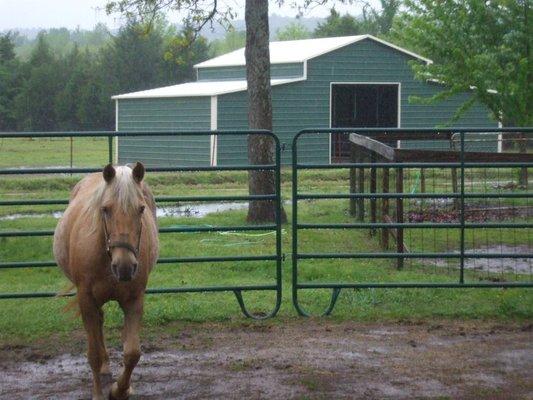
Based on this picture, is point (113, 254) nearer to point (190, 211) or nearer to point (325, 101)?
point (190, 211)

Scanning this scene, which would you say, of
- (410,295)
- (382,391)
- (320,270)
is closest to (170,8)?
(320,270)

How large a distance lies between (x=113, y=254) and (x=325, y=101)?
86.2 ft

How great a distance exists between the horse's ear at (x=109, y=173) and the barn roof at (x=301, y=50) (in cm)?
2533

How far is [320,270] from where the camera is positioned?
11070 mm

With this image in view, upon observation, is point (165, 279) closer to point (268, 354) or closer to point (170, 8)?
point (268, 354)

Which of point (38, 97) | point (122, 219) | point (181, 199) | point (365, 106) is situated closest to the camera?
point (122, 219)

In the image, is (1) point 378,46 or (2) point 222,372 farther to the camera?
(1) point 378,46

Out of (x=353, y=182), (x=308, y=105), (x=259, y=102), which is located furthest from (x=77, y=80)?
(x=353, y=182)

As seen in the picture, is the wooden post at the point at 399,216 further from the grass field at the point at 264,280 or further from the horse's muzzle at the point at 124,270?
the horse's muzzle at the point at 124,270

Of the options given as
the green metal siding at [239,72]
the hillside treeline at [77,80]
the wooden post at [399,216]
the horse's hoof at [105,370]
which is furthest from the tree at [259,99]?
the hillside treeline at [77,80]

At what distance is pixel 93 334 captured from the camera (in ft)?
21.5

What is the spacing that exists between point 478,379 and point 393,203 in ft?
26.5

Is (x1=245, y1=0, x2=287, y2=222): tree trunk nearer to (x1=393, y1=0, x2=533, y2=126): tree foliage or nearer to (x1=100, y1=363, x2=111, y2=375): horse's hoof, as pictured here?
(x1=393, y1=0, x2=533, y2=126): tree foliage

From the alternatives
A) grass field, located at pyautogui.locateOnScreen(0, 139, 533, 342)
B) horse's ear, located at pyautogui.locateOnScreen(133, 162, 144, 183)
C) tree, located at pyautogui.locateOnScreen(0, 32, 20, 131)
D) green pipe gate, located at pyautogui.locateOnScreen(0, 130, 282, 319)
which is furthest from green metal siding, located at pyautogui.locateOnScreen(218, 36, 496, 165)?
horse's ear, located at pyautogui.locateOnScreen(133, 162, 144, 183)
